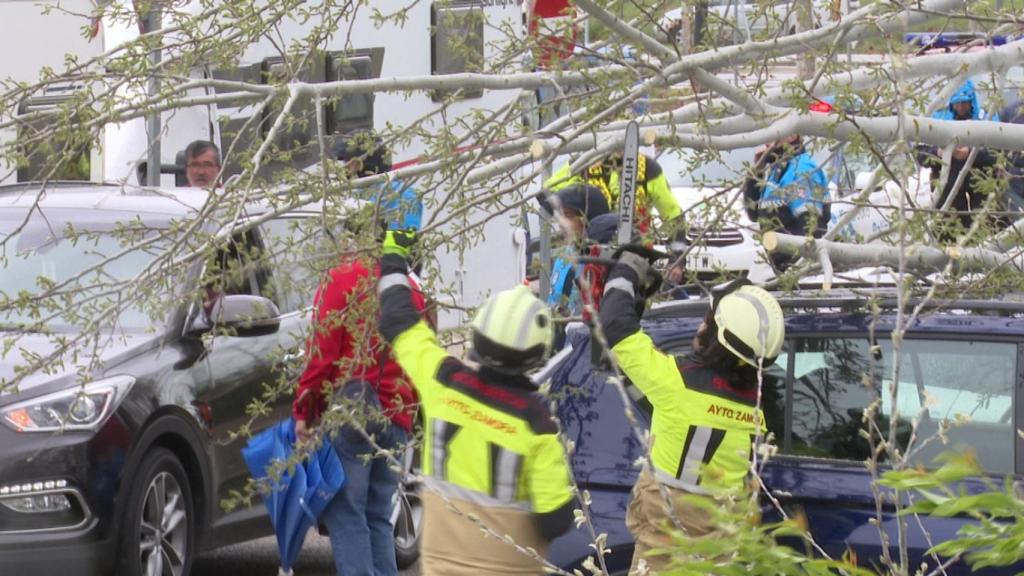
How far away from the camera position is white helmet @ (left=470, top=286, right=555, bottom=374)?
13.9 ft

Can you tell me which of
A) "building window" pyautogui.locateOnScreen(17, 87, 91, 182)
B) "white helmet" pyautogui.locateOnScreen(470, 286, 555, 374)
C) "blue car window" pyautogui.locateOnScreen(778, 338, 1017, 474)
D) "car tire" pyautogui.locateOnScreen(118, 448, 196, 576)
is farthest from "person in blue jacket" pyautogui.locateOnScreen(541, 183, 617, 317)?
"car tire" pyautogui.locateOnScreen(118, 448, 196, 576)

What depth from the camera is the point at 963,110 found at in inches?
321

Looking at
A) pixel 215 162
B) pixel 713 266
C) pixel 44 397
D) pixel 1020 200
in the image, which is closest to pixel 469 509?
pixel 713 266

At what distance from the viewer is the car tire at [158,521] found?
20.5ft

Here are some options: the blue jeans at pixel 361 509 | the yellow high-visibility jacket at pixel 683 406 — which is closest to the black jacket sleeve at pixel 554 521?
the yellow high-visibility jacket at pixel 683 406

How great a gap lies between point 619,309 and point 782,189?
0.93 metres

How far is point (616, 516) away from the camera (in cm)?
534

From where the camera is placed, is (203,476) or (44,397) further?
(203,476)

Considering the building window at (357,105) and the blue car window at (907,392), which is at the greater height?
the building window at (357,105)

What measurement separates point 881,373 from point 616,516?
40.1 inches

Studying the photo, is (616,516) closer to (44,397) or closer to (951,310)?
(951,310)

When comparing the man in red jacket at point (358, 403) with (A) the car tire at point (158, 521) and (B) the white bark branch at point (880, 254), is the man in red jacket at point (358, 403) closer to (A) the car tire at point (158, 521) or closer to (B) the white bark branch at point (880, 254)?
(A) the car tire at point (158, 521)

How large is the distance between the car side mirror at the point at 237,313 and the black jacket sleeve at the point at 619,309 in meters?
1.52

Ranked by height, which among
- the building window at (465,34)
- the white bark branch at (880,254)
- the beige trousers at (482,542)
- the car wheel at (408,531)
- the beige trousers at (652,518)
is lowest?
the car wheel at (408,531)
